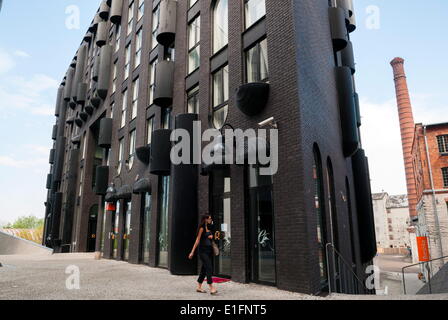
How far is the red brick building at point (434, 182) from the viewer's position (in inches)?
1221

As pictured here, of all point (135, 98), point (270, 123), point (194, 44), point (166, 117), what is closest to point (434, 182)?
point (166, 117)

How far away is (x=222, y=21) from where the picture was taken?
1230 centimetres

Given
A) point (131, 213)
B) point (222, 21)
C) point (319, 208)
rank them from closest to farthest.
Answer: point (319, 208) < point (222, 21) < point (131, 213)

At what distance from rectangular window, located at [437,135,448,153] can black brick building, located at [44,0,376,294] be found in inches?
895

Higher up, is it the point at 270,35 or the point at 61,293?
the point at 270,35

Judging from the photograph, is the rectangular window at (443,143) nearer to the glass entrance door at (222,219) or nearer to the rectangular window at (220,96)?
the rectangular window at (220,96)

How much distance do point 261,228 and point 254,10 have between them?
7290 mm

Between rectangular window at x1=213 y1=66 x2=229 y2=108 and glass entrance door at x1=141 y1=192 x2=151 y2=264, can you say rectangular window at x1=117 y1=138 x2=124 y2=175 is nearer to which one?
glass entrance door at x1=141 y1=192 x2=151 y2=264

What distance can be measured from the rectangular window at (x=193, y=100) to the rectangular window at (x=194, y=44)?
0.99 meters

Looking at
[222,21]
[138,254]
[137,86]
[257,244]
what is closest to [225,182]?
[257,244]

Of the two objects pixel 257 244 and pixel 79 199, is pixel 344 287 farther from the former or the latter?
pixel 79 199

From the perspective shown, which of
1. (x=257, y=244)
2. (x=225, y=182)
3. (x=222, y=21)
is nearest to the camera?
(x=257, y=244)

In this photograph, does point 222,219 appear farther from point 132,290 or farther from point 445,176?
point 445,176

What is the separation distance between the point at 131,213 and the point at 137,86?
316 inches
